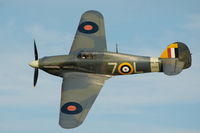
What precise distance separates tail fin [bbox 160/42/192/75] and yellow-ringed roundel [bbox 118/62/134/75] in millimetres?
1746

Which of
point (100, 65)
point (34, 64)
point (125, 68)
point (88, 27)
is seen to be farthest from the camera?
point (88, 27)

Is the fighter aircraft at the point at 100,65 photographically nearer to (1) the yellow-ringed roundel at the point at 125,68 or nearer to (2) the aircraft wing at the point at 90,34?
(1) the yellow-ringed roundel at the point at 125,68

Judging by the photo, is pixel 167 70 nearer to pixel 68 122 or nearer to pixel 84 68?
pixel 84 68

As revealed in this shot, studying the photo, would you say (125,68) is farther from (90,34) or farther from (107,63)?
(90,34)

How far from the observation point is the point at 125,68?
997 inches

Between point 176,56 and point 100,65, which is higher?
point 176,56

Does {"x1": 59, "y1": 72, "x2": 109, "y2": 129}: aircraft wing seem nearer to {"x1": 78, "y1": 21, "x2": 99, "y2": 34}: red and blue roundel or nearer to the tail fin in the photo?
the tail fin

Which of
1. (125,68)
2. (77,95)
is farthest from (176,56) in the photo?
(77,95)

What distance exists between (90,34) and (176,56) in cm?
545

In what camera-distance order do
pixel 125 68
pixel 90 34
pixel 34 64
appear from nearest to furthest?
pixel 125 68
pixel 34 64
pixel 90 34

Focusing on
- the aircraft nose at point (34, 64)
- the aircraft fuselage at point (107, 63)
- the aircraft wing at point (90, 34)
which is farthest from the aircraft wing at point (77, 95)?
the aircraft wing at point (90, 34)

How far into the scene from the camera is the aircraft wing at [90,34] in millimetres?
26906

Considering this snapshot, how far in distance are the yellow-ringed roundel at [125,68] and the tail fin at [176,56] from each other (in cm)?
Result: 175

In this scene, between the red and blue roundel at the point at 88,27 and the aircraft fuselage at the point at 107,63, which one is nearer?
the aircraft fuselage at the point at 107,63
